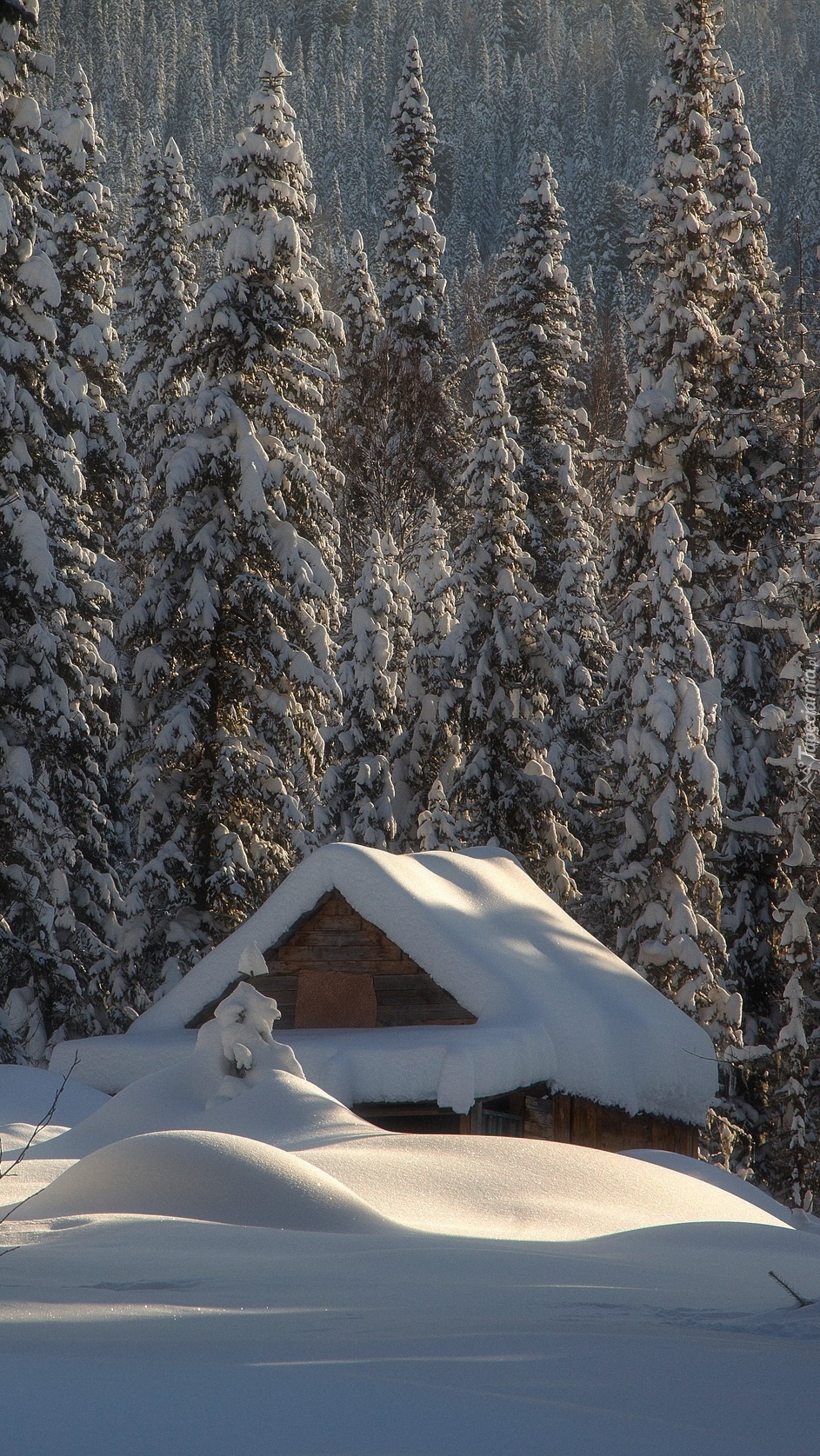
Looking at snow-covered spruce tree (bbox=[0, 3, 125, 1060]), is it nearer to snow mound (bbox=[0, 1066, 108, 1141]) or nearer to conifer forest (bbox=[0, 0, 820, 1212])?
conifer forest (bbox=[0, 0, 820, 1212])

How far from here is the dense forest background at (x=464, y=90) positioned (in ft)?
413

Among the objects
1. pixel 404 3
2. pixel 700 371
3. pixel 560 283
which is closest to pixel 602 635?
pixel 700 371

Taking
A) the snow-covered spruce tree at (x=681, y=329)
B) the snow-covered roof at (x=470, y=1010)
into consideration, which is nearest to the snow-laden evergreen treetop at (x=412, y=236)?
the snow-covered spruce tree at (x=681, y=329)

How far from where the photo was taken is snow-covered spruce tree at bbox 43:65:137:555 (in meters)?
28.1

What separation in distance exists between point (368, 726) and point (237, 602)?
6.62m

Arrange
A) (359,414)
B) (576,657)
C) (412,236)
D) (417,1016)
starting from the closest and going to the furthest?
1. (417,1016)
2. (576,657)
3. (412,236)
4. (359,414)

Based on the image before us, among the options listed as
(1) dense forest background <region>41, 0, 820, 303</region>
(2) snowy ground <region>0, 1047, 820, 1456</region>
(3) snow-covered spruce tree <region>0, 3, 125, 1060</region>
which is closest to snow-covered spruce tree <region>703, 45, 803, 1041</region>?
(3) snow-covered spruce tree <region>0, 3, 125, 1060</region>

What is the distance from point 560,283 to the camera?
33312 mm

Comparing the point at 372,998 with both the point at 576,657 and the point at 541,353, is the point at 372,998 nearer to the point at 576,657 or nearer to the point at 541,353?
the point at 576,657

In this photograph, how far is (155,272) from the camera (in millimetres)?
32656

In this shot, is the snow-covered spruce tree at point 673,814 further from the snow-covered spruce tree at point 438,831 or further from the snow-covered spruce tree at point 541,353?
the snow-covered spruce tree at point 541,353

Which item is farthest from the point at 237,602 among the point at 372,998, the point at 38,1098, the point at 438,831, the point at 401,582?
the point at 401,582

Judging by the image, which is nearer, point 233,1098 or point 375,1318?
point 375,1318

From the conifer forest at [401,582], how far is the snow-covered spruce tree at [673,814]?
0.07 metres
